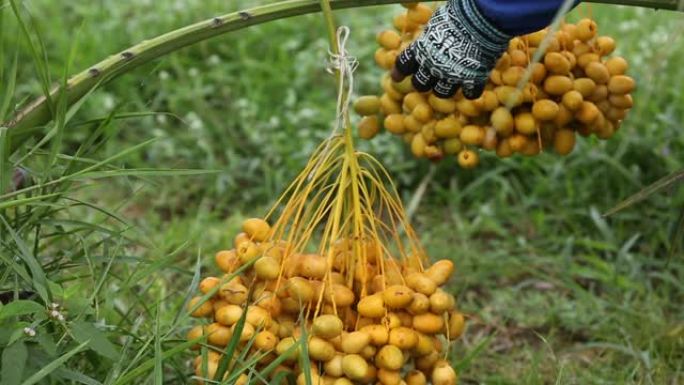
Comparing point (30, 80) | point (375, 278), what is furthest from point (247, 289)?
point (30, 80)

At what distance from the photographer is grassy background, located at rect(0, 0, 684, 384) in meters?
2.02

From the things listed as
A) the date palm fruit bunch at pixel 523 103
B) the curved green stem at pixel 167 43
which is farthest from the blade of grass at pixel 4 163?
the date palm fruit bunch at pixel 523 103

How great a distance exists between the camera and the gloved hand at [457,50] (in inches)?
79.0

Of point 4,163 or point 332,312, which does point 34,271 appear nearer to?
Result: point 4,163

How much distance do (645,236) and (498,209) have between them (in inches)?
17.8

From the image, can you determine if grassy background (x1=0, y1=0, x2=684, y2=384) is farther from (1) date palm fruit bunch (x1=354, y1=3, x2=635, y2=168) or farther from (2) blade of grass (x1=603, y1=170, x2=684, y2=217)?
(1) date palm fruit bunch (x1=354, y1=3, x2=635, y2=168)

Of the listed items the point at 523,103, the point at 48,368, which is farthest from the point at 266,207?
the point at 48,368

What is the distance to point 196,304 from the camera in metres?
1.91

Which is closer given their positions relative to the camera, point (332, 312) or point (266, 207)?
point (332, 312)

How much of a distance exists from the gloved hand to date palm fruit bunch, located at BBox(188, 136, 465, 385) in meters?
0.21

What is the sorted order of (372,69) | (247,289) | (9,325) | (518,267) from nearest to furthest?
(9,325) < (247,289) < (518,267) < (372,69)

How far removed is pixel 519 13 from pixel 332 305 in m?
0.57

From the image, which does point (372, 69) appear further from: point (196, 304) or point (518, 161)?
point (196, 304)

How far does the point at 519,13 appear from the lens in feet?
6.38
